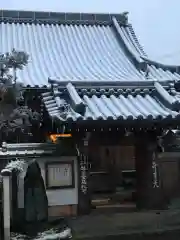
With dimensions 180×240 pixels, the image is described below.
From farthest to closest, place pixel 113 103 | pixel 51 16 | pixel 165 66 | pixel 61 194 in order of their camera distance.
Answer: pixel 51 16, pixel 165 66, pixel 113 103, pixel 61 194

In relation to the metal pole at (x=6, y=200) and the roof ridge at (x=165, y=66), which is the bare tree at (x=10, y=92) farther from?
the roof ridge at (x=165, y=66)

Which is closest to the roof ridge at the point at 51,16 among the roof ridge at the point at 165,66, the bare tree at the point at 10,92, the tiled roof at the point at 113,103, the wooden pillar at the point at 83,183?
the roof ridge at the point at 165,66

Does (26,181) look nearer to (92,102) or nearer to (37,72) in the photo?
(92,102)

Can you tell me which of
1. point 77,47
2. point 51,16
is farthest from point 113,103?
point 51,16

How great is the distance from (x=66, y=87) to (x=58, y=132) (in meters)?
1.15

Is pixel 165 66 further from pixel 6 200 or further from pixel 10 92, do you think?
pixel 6 200

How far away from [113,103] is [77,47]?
202 inches

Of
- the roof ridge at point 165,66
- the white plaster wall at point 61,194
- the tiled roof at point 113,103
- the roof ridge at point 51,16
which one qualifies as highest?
the roof ridge at point 51,16

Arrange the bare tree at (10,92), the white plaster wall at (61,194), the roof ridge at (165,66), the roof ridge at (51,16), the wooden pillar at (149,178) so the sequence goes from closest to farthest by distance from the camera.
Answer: the bare tree at (10,92)
the white plaster wall at (61,194)
the wooden pillar at (149,178)
the roof ridge at (165,66)
the roof ridge at (51,16)

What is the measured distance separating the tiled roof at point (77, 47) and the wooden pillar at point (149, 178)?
248 centimetres

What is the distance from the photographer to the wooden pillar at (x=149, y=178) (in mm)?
9383

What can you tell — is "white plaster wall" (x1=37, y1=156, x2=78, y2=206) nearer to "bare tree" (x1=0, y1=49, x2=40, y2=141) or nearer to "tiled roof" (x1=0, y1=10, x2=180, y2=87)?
"bare tree" (x1=0, y1=49, x2=40, y2=141)

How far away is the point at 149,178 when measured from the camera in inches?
371

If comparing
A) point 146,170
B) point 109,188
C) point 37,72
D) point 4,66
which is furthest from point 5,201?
point 109,188
